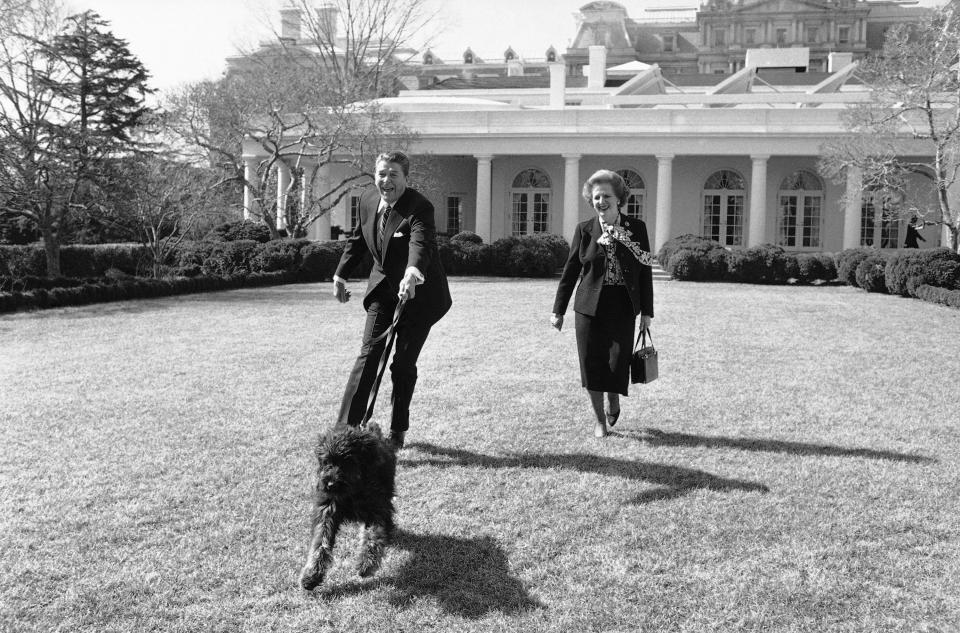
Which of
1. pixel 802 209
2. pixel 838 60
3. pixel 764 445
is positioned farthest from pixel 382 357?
pixel 838 60

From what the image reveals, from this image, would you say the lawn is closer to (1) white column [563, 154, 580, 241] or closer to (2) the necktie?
(2) the necktie

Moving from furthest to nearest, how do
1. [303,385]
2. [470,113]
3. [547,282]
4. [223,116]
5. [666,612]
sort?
[470,113] → [223,116] → [547,282] → [303,385] → [666,612]

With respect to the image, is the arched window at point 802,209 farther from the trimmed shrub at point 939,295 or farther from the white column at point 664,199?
the trimmed shrub at point 939,295

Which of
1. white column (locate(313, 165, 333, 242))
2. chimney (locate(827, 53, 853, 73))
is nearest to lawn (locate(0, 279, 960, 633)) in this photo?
white column (locate(313, 165, 333, 242))

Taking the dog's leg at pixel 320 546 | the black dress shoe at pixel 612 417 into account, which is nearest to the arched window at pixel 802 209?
the black dress shoe at pixel 612 417

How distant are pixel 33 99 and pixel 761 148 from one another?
817 inches

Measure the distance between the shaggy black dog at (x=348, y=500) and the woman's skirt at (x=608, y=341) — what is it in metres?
2.37

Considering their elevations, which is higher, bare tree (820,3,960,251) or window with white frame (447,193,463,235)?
bare tree (820,3,960,251)

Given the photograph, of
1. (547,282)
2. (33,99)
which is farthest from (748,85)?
(33,99)

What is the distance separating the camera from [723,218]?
31.9 metres

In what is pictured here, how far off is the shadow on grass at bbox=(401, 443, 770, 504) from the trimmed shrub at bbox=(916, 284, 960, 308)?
1287 centimetres

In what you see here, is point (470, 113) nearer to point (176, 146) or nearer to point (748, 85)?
point (176, 146)

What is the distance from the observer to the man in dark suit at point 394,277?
4965 mm

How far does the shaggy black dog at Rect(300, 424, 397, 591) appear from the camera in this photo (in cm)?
352
